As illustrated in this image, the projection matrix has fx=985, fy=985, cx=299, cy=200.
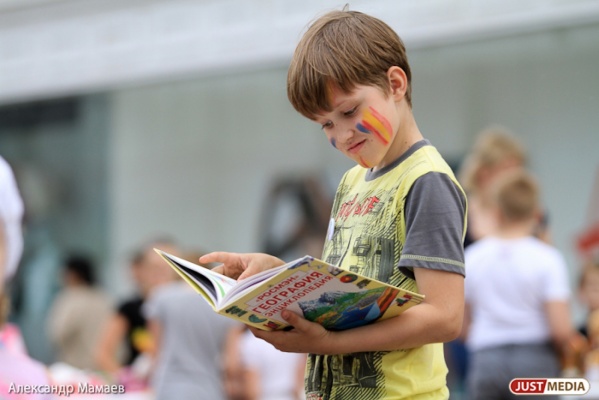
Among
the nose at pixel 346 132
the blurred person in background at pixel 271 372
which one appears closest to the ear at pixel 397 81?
the nose at pixel 346 132

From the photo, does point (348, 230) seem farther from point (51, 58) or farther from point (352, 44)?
point (51, 58)

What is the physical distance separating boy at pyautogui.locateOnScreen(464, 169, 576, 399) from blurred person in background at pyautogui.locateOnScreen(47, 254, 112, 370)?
13.6ft

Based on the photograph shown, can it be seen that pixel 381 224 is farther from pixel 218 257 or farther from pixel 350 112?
pixel 218 257

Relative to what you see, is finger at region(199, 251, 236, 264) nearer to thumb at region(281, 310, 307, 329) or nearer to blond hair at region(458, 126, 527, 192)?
thumb at region(281, 310, 307, 329)

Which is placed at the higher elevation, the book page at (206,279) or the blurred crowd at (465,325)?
the book page at (206,279)

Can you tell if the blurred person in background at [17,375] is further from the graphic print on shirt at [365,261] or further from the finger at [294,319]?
the finger at [294,319]

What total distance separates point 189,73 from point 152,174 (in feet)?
3.65

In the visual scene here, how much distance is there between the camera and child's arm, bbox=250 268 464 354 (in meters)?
1.75

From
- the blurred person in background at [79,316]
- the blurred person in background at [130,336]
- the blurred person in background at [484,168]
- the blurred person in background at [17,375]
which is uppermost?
the blurred person in background at [17,375]

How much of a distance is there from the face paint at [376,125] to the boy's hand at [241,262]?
11.9 inches

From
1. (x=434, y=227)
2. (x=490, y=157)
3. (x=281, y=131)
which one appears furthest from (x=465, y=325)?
(x=281, y=131)

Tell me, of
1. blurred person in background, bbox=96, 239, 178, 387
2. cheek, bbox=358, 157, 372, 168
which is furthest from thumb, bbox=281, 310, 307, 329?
blurred person in background, bbox=96, 239, 178, 387

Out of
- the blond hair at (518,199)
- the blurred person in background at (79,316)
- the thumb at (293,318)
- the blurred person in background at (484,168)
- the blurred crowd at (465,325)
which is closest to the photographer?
the thumb at (293,318)

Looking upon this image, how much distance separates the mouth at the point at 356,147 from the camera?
6.10 ft
